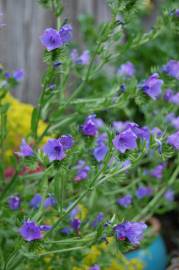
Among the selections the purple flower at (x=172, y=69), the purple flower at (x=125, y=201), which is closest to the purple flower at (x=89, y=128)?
the purple flower at (x=172, y=69)

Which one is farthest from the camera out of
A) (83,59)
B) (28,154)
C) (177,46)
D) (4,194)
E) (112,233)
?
(177,46)

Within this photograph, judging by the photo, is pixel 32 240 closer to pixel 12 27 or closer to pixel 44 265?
pixel 44 265

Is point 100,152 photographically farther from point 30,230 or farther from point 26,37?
point 26,37

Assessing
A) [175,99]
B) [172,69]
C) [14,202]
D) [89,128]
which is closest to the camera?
[89,128]

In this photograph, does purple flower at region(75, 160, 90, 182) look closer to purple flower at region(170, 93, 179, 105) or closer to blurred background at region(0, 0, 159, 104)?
purple flower at region(170, 93, 179, 105)

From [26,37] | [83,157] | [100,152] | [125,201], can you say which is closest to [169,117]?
[125,201]

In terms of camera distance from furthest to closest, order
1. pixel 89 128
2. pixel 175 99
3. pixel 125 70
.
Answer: pixel 125 70, pixel 175 99, pixel 89 128

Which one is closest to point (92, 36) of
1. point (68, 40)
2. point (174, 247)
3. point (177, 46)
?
point (177, 46)

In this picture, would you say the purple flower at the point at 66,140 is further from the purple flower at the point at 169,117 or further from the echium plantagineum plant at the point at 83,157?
the purple flower at the point at 169,117
